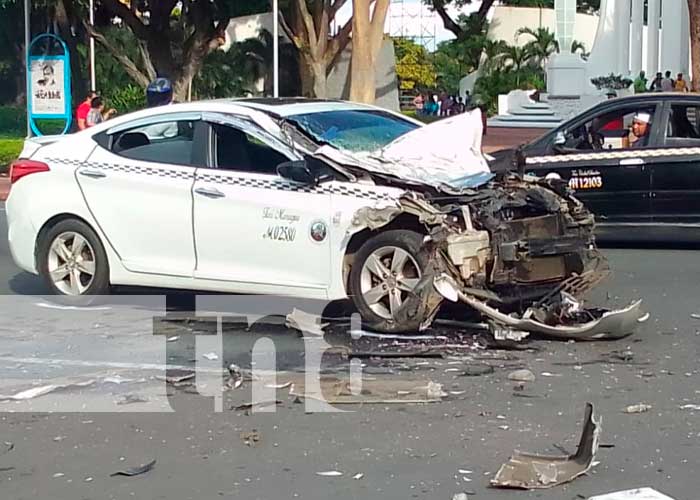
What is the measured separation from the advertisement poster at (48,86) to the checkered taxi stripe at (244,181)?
14601 mm

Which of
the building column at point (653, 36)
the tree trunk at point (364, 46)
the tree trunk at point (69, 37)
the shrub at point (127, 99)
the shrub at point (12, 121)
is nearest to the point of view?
the tree trunk at point (364, 46)

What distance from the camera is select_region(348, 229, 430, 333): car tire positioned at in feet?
26.5

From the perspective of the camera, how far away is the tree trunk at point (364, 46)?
24250mm

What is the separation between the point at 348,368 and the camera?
750cm

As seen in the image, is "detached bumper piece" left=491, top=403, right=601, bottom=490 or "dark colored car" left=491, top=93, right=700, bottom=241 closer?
"detached bumper piece" left=491, top=403, right=601, bottom=490

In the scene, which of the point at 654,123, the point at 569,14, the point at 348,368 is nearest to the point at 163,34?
the point at 569,14

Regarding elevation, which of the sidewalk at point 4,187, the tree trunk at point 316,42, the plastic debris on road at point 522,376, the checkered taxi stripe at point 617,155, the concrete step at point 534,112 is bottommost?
the plastic debris on road at point 522,376

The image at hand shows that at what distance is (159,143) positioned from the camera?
9.27 meters

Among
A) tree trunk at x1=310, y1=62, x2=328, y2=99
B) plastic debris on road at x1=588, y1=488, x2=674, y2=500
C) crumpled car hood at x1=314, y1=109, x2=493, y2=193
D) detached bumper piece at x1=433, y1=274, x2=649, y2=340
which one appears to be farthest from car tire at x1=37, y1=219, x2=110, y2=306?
tree trunk at x1=310, y1=62, x2=328, y2=99

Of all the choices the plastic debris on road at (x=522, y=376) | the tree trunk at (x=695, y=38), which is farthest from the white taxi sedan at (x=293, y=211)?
the tree trunk at (x=695, y=38)

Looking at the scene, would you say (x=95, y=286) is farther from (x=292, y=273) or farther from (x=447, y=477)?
(x=447, y=477)

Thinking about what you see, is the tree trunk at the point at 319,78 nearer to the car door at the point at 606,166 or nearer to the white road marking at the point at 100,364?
the car door at the point at 606,166

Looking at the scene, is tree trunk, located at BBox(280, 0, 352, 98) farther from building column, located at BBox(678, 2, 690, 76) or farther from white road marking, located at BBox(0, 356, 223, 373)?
white road marking, located at BBox(0, 356, 223, 373)

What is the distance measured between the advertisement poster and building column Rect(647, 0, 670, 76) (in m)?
24.8
